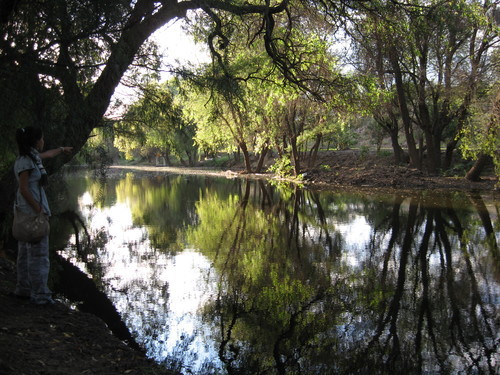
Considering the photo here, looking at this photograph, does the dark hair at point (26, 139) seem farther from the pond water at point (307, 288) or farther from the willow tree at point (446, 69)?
the willow tree at point (446, 69)

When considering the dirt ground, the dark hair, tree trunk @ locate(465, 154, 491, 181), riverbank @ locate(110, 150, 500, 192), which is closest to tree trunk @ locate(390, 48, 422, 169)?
riverbank @ locate(110, 150, 500, 192)

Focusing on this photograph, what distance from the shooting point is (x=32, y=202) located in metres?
4.73

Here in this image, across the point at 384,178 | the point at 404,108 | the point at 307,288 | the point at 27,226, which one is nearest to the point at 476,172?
the point at 384,178

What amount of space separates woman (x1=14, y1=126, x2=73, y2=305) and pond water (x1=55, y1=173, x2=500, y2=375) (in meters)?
1.29

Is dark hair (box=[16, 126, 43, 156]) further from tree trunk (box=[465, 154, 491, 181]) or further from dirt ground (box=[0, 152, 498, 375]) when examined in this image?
tree trunk (box=[465, 154, 491, 181])

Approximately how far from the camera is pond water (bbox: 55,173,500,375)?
495 cm

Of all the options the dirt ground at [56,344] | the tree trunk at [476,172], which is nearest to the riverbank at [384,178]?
the tree trunk at [476,172]

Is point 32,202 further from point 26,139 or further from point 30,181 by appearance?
point 26,139

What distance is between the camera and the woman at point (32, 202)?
15.5 feet

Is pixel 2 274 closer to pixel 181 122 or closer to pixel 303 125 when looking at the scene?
pixel 181 122

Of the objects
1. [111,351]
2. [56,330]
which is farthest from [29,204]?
[111,351]

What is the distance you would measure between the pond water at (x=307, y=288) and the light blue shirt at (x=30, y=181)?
1.97 metres

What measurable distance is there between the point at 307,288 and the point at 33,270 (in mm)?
4086

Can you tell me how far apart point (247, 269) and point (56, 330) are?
4.36 metres
